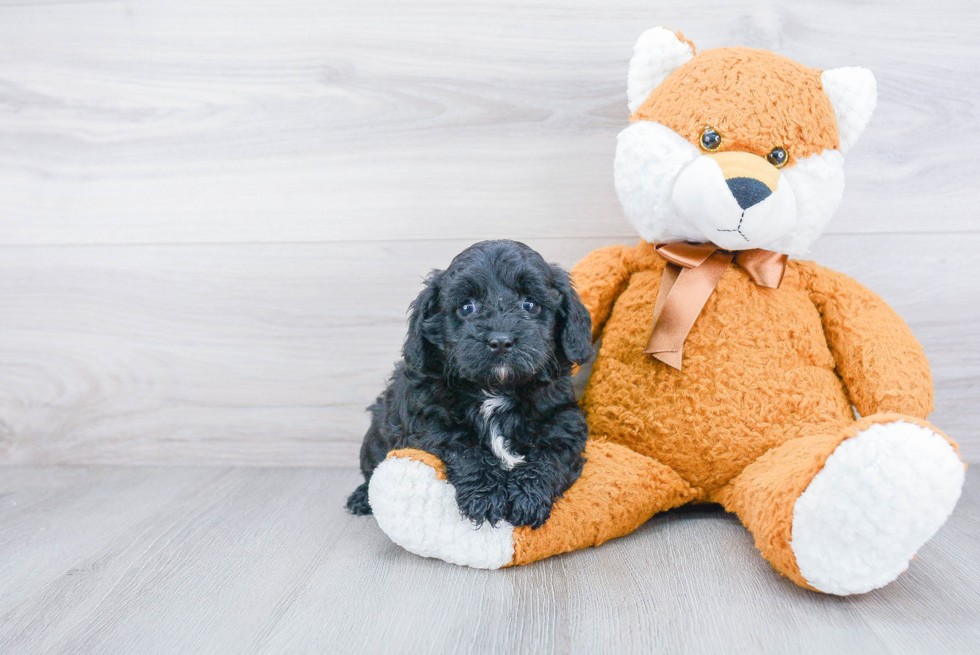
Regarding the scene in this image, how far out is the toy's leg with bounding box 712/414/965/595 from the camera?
0.94 meters

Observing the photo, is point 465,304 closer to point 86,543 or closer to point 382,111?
point 382,111

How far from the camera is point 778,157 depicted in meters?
1.23

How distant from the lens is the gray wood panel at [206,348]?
1723 millimetres

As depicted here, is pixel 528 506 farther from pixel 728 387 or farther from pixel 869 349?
pixel 869 349

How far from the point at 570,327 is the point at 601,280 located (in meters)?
0.26

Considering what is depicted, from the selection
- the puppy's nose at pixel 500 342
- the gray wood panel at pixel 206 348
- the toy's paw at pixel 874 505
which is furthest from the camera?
the gray wood panel at pixel 206 348

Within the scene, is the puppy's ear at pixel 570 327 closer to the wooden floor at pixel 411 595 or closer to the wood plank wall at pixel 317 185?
the wooden floor at pixel 411 595

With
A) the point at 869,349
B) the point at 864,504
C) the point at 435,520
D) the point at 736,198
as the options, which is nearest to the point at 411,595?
the point at 435,520

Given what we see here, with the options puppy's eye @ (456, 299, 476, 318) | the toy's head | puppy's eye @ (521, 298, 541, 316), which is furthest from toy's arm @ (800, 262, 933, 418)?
puppy's eye @ (456, 299, 476, 318)

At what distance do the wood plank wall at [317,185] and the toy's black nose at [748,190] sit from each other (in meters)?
0.49

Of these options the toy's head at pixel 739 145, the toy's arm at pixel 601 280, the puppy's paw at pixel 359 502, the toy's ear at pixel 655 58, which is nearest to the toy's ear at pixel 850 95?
the toy's head at pixel 739 145

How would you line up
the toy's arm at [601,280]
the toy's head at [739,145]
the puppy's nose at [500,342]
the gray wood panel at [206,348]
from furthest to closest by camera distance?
the gray wood panel at [206,348] → the toy's arm at [601,280] → the toy's head at [739,145] → the puppy's nose at [500,342]

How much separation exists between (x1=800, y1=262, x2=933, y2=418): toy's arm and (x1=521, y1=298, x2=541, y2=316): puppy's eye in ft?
1.91

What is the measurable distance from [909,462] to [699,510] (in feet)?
1.77
